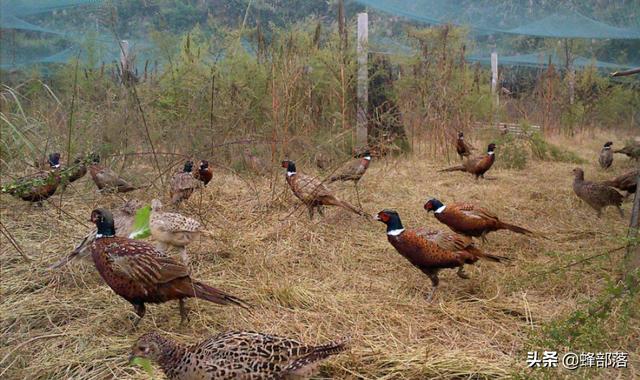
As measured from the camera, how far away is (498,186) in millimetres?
6754

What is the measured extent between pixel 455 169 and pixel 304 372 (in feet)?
18.3

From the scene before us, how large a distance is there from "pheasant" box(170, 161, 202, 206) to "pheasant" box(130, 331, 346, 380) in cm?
252

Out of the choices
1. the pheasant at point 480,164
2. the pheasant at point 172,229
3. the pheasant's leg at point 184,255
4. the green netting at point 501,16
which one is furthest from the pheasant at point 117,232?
the green netting at point 501,16

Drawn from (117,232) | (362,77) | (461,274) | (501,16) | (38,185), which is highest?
(501,16)

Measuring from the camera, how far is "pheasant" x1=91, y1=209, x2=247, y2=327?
2.87 meters

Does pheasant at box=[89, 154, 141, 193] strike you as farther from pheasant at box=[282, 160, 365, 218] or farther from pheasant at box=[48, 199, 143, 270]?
pheasant at box=[282, 160, 365, 218]

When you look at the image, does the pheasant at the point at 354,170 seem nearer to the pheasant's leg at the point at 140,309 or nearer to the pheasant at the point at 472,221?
the pheasant at the point at 472,221

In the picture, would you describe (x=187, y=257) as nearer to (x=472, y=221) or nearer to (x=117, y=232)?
(x=117, y=232)

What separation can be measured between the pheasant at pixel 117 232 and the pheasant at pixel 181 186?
0.43 m

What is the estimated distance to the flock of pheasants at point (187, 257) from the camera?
7.47 ft

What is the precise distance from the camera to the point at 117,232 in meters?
4.00

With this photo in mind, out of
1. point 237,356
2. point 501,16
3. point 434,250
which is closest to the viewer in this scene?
point 237,356

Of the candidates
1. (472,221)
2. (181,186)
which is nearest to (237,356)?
→ (472,221)

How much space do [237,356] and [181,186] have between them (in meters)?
2.87
